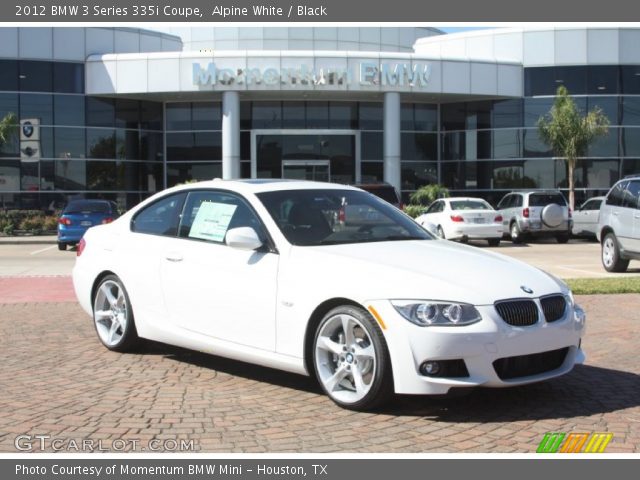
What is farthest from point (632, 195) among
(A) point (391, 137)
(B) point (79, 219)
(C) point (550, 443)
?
(A) point (391, 137)

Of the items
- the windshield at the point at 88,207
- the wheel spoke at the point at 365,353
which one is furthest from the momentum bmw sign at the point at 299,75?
the wheel spoke at the point at 365,353

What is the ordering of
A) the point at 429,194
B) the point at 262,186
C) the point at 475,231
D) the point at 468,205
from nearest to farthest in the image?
the point at 262,186
the point at 475,231
the point at 468,205
the point at 429,194

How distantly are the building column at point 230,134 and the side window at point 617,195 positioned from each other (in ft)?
65.8

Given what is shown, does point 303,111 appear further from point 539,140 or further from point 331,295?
point 331,295

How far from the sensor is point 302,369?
552 centimetres

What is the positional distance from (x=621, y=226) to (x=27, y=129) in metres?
26.0

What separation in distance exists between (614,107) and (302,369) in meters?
31.7

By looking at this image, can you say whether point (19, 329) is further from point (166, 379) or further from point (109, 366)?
point (166, 379)

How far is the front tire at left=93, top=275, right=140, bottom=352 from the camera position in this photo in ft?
23.2

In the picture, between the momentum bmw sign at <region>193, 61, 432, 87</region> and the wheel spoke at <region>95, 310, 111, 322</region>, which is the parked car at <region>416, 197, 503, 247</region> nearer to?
the momentum bmw sign at <region>193, 61, 432, 87</region>

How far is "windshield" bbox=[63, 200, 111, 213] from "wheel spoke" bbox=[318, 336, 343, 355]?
18.3 m

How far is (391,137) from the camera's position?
33688mm

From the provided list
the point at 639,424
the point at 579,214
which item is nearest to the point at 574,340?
the point at 639,424

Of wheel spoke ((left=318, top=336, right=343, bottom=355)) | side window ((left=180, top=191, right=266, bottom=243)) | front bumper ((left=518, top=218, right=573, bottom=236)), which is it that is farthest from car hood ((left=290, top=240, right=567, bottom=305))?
front bumper ((left=518, top=218, right=573, bottom=236))
